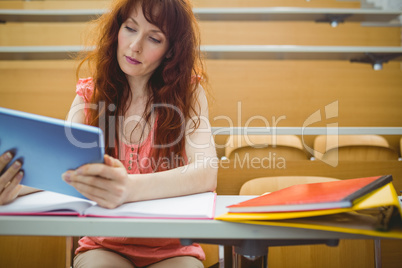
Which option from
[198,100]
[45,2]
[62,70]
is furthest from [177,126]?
[45,2]

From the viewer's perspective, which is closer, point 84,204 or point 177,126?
point 84,204

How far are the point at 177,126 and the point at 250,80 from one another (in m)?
1.63

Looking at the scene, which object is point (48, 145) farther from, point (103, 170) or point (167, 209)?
point (167, 209)

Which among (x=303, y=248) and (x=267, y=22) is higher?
(x=267, y=22)

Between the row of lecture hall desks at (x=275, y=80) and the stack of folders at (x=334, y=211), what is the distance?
0.94 m

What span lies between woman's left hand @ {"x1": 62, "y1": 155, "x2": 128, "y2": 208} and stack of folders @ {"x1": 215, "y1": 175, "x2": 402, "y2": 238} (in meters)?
0.19

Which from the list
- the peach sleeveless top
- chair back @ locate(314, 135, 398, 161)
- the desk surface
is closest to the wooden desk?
the desk surface

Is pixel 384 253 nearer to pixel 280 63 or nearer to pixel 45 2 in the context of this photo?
pixel 280 63

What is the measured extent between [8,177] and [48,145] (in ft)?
0.41

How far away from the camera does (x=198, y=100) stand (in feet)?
3.35

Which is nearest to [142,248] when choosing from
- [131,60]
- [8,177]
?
[8,177]

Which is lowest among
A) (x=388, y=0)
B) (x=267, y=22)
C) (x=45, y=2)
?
(x=267, y=22)

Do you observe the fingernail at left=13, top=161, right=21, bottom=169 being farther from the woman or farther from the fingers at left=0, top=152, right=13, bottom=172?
the woman

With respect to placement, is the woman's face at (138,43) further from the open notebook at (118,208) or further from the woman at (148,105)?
the open notebook at (118,208)
